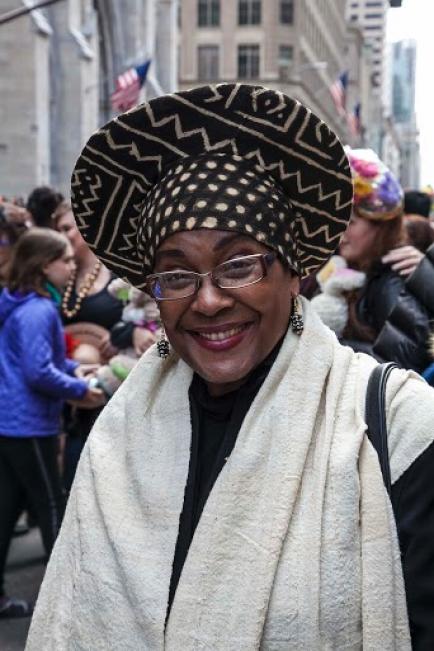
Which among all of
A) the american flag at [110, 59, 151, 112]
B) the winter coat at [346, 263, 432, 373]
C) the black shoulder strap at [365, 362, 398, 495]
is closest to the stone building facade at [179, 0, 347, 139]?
the american flag at [110, 59, 151, 112]

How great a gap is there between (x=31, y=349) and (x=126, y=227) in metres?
3.18

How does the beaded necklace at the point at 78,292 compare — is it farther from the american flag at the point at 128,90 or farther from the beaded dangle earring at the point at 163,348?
the american flag at the point at 128,90

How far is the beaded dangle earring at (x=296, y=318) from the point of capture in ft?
7.09

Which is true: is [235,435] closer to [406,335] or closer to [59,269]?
[406,335]

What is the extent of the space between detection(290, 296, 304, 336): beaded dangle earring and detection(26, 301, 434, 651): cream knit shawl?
22mm

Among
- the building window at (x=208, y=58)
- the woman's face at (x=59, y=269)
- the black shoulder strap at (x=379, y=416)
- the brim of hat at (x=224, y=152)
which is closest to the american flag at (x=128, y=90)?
the woman's face at (x=59, y=269)

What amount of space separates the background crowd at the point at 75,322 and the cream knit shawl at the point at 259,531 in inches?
77.3

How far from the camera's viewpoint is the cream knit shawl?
6.07 feet

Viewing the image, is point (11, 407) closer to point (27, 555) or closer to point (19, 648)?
point (19, 648)

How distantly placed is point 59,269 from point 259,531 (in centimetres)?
384

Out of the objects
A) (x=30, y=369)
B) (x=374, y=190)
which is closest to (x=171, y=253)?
(x=374, y=190)

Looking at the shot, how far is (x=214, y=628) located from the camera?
74.8 inches

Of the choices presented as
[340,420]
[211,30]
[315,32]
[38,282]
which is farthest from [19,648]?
[315,32]

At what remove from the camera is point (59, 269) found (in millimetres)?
5566
